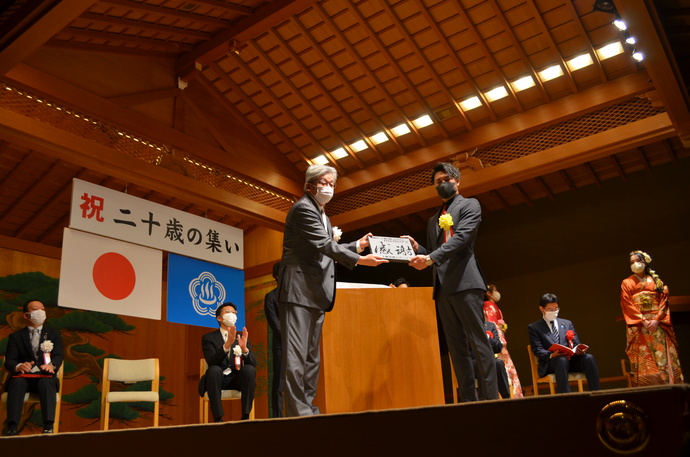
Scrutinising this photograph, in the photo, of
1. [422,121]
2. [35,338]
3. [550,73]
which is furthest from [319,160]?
[35,338]

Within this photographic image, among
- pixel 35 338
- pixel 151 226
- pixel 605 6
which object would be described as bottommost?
pixel 35 338

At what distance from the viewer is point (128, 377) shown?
555cm

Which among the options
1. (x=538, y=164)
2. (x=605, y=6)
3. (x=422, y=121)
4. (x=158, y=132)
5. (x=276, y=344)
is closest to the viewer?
(x=605, y=6)

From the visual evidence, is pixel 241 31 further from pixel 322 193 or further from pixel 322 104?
pixel 322 193

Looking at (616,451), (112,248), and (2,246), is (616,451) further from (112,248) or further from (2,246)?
(2,246)

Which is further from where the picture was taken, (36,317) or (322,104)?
(322,104)

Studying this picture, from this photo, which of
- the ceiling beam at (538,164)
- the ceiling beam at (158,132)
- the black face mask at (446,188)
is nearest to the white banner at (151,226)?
the ceiling beam at (158,132)

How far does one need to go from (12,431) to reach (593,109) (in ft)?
18.8

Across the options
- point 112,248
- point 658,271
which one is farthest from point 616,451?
point 658,271

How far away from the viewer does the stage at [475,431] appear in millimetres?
692

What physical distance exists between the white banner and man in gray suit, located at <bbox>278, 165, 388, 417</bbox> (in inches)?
134

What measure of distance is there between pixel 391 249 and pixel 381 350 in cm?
78

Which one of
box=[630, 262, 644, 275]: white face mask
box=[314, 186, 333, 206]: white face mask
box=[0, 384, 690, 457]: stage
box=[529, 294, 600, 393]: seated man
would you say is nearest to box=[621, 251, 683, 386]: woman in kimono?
box=[630, 262, 644, 275]: white face mask

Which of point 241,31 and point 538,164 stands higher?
point 241,31
